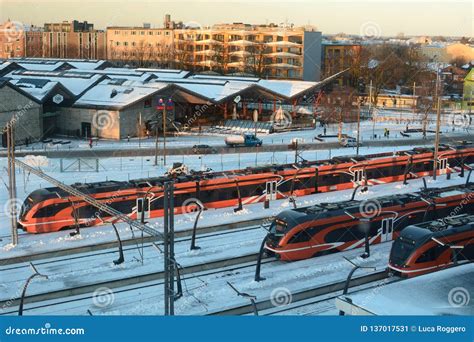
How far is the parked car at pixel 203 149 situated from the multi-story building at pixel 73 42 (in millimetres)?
19394

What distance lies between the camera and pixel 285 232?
1218 cm

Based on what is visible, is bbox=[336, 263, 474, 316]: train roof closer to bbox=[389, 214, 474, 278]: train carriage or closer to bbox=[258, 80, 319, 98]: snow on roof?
bbox=[389, 214, 474, 278]: train carriage

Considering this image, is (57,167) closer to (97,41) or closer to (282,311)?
(282,311)

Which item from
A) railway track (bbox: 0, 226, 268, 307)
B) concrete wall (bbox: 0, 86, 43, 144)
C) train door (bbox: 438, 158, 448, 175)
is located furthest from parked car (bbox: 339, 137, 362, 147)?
railway track (bbox: 0, 226, 268, 307)

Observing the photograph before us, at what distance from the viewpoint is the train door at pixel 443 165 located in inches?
829

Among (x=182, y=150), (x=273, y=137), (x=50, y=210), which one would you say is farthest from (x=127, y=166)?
(x=273, y=137)

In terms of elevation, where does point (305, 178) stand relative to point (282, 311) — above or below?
above

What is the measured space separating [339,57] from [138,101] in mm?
26916

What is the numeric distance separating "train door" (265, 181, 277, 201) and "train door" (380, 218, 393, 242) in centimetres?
424

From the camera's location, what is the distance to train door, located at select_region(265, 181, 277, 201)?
17.1 meters

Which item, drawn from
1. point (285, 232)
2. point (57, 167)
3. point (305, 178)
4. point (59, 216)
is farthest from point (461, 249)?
point (57, 167)

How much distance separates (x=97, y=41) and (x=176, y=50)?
7246 millimetres

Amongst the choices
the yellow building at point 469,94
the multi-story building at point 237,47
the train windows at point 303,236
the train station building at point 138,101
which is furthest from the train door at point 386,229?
the yellow building at point 469,94

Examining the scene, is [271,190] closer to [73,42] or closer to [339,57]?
[339,57]
